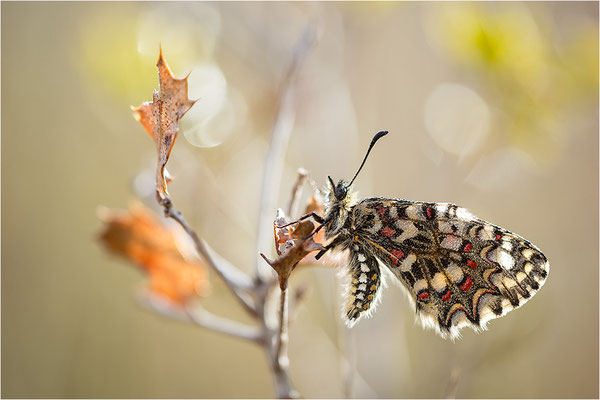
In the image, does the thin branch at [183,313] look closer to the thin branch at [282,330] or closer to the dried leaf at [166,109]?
the thin branch at [282,330]

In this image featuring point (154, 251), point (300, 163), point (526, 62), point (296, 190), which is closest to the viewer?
point (296, 190)

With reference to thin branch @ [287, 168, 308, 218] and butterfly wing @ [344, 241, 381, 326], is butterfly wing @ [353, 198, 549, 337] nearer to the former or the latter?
butterfly wing @ [344, 241, 381, 326]

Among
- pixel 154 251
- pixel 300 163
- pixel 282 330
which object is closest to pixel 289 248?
pixel 282 330

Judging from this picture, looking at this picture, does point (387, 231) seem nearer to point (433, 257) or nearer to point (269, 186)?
point (433, 257)

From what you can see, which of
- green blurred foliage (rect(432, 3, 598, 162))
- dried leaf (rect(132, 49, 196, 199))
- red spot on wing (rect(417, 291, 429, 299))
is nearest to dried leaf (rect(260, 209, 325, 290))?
dried leaf (rect(132, 49, 196, 199))

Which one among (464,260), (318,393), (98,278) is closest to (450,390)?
(464,260)

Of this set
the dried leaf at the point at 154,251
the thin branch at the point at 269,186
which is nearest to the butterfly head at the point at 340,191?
the thin branch at the point at 269,186
